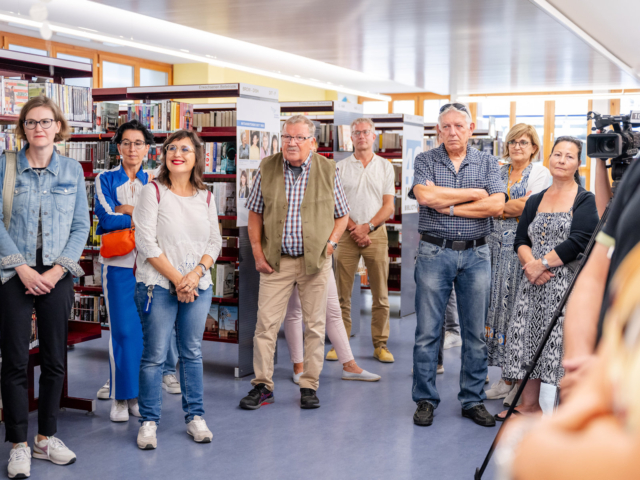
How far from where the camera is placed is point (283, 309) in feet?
13.7

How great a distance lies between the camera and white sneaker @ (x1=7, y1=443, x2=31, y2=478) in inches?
116

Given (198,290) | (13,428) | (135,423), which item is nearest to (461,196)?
(198,290)

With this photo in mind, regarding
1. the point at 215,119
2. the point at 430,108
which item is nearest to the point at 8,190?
the point at 215,119

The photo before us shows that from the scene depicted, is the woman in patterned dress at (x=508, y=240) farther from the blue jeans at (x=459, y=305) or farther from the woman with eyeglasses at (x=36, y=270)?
the woman with eyeglasses at (x=36, y=270)

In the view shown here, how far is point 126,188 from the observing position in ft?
12.6

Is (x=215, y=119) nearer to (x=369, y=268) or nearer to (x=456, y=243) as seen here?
(x=369, y=268)

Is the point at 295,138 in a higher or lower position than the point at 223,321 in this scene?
higher

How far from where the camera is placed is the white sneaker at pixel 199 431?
11.3 feet

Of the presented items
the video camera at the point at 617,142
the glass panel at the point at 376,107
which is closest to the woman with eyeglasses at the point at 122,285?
the video camera at the point at 617,142

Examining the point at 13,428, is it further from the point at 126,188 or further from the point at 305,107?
the point at 305,107

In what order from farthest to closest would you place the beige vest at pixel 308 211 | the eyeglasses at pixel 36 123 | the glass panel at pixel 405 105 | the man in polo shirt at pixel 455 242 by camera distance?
the glass panel at pixel 405 105 → the beige vest at pixel 308 211 → the man in polo shirt at pixel 455 242 → the eyeglasses at pixel 36 123

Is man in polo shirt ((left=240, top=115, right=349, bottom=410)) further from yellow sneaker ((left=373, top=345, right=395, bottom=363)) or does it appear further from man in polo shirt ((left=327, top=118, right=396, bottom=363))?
man in polo shirt ((left=327, top=118, right=396, bottom=363))

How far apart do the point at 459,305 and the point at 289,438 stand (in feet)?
4.00

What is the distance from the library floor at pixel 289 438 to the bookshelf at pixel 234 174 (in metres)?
0.34
